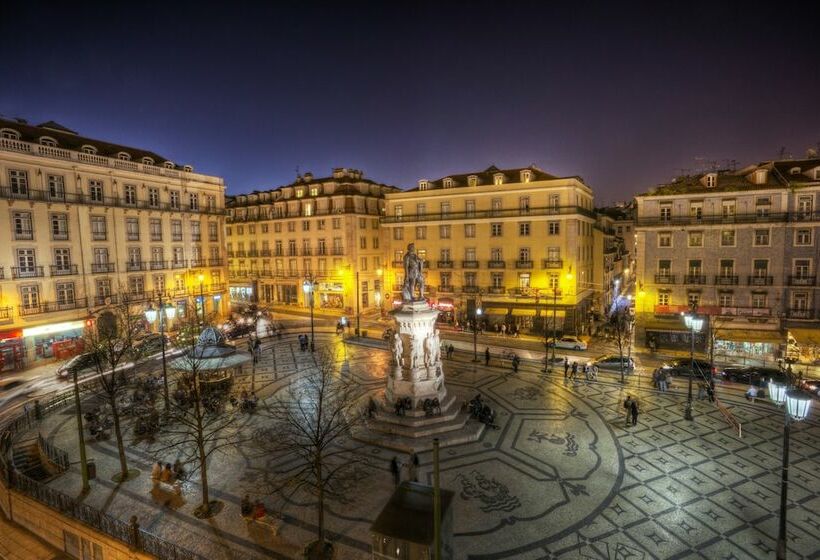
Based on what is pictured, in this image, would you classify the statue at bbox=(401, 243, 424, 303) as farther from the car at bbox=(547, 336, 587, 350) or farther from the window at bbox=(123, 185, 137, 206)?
the window at bbox=(123, 185, 137, 206)

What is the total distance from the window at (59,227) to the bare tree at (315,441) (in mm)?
23860

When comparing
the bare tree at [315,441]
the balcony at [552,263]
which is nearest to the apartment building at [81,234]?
the bare tree at [315,441]

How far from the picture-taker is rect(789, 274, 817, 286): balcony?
98.5 ft

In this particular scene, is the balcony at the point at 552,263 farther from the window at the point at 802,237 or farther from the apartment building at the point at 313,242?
the apartment building at the point at 313,242

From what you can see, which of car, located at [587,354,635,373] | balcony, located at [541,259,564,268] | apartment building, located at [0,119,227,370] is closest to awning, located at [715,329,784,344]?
car, located at [587,354,635,373]

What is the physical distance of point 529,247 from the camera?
39875 millimetres

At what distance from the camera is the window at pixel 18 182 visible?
101ft

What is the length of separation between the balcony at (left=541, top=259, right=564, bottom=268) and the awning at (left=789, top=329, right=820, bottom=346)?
16.4 meters

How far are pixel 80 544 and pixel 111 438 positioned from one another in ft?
22.5

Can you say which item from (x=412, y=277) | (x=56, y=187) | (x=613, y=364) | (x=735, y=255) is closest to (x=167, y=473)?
(x=412, y=277)

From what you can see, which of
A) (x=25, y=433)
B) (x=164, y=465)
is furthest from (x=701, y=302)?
(x=25, y=433)

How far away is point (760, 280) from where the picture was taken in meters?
31.5

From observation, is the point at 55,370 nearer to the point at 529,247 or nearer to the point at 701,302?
the point at 529,247

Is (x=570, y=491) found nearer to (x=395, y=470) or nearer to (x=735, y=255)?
(x=395, y=470)
